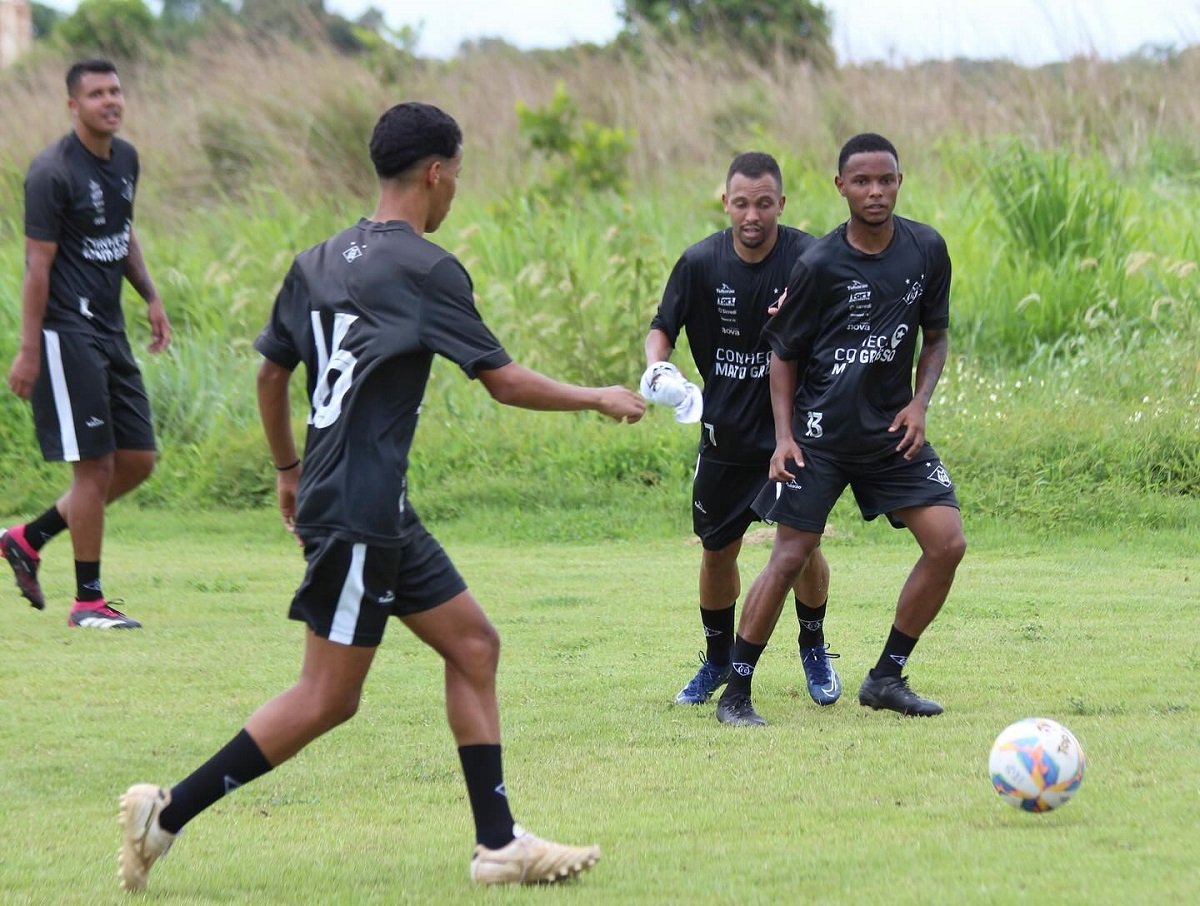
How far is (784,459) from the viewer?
6.38 metres

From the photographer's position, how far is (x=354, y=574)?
4.45 metres

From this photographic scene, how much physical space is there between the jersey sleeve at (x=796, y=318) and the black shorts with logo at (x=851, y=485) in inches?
15.9

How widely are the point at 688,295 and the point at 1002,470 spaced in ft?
17.8

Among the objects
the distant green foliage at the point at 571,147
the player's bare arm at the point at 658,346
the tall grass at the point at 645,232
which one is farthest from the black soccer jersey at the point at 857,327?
the distant green foliage at the point at 571,147

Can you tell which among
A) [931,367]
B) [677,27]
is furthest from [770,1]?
[931,367]

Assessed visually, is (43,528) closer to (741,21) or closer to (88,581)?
(88,581)

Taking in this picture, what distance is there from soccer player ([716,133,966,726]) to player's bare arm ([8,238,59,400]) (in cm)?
368

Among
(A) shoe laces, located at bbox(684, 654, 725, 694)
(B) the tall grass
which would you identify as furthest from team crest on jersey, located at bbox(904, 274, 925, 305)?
(B) the tall grass

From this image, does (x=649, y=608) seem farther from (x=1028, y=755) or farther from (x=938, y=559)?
(x=1028, y=755)

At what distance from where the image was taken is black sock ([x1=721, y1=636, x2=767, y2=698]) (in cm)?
648

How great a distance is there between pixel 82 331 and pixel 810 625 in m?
3.82

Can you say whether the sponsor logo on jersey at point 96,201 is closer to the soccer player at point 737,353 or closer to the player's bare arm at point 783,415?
the soccer player at point 737,353

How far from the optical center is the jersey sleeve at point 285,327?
15.3 feet

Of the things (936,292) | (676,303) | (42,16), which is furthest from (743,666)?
(42,16)
